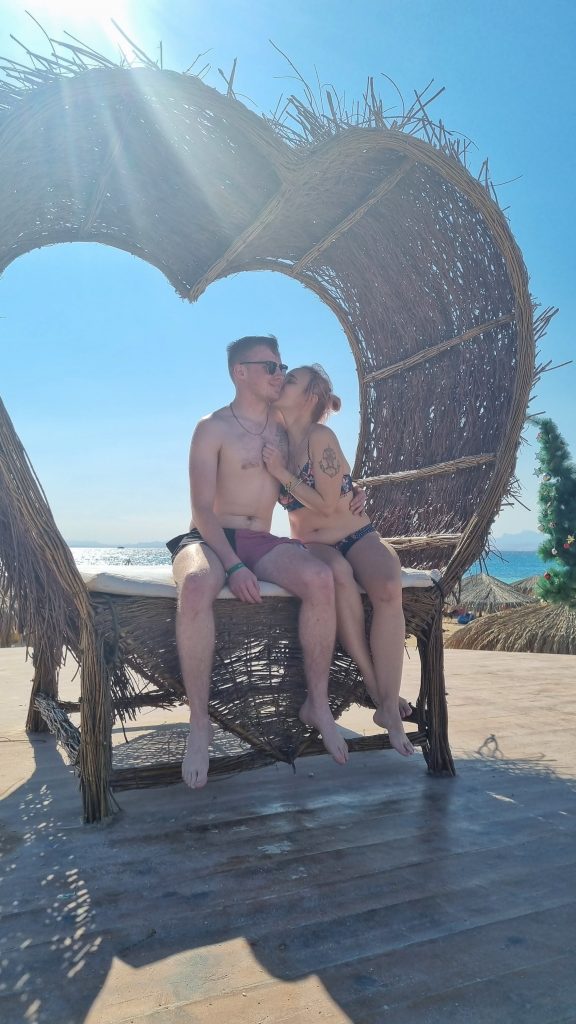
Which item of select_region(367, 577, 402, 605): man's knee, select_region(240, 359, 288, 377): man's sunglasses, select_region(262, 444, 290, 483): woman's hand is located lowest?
select_region(367, 577, 402, 605): man's knee

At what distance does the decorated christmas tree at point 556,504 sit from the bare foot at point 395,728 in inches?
200

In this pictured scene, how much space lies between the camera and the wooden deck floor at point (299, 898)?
3.66 feet

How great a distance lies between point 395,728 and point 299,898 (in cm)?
74

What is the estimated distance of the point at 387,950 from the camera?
1.25 metres

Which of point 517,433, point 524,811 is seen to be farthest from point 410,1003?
point 517,433

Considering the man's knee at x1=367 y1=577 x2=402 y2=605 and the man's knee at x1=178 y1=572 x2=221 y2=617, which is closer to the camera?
the man's knee at x1=178 y1=572 x2=221 y2=617

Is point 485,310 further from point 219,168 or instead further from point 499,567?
point 499,567

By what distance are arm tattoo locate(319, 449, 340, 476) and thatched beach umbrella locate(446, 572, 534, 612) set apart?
1467 cm

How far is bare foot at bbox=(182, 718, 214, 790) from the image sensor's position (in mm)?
1824

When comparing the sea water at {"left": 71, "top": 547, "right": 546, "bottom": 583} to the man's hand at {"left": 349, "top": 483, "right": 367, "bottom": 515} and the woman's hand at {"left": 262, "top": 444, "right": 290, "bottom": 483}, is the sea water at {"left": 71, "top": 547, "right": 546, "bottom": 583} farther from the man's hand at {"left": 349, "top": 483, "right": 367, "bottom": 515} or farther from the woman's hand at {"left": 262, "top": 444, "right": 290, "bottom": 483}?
the woman's hand at {"left": 262, "top": 444, "right": 290, "bottom": 483}

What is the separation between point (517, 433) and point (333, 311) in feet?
4.36

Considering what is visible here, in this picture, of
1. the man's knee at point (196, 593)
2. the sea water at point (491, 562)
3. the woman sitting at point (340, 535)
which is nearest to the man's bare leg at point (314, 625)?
the woman sitting at point (340, 535)

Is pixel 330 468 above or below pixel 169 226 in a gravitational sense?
below

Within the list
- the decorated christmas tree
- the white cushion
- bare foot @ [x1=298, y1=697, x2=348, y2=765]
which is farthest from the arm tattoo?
the decorated christmas tree
